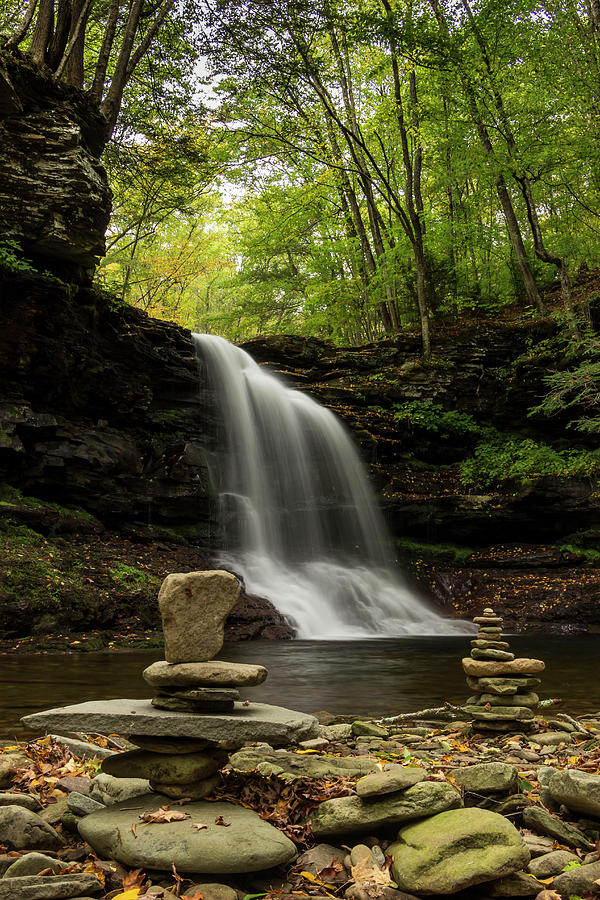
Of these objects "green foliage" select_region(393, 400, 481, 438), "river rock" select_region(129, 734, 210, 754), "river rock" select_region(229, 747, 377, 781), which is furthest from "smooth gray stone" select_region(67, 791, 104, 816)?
"green foliage" select_region(393, 400, 481, 438)

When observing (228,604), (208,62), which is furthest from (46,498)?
(208,62)

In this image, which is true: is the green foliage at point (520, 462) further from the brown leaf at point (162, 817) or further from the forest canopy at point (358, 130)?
the brown leaf at point (162, 817)

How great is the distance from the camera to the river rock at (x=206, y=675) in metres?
2.91

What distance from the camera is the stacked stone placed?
281 cm

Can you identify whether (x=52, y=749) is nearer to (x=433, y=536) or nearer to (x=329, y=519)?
(x=329, y=519)

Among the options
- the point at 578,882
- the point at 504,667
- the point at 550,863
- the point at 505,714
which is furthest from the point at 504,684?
the point at 578,882

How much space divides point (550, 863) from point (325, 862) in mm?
914

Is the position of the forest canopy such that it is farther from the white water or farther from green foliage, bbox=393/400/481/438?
the white water

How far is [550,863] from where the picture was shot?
2291mm

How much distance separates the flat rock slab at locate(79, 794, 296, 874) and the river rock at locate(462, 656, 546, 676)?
114 inches

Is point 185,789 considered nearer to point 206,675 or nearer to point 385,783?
point 206,675

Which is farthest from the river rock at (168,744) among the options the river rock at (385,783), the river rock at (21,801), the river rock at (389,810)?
the river rock at (385,783)

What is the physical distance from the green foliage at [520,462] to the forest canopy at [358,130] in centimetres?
354

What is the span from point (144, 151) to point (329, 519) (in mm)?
12938
